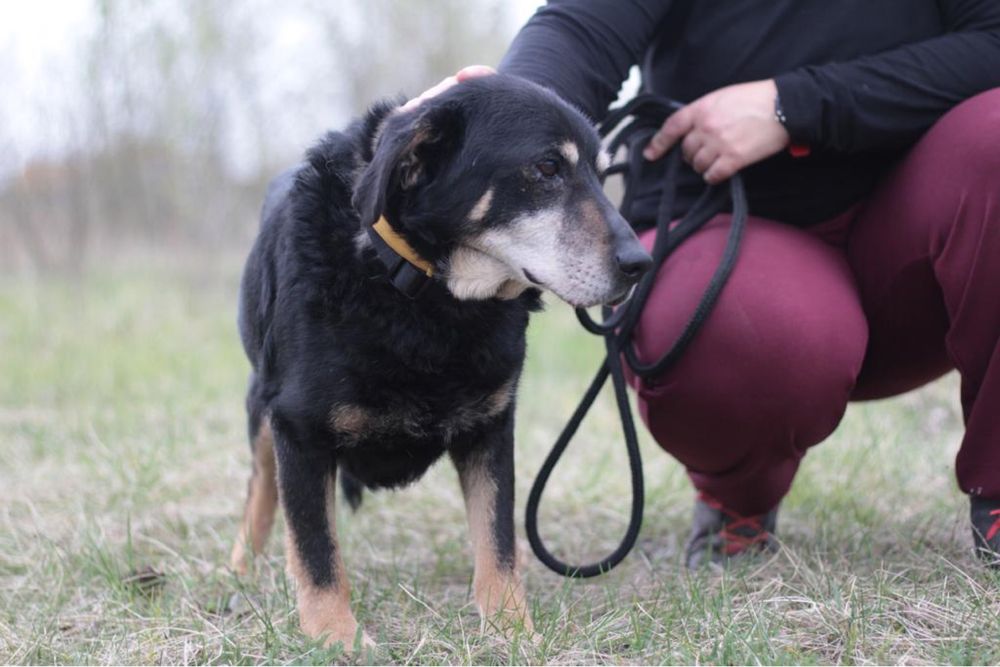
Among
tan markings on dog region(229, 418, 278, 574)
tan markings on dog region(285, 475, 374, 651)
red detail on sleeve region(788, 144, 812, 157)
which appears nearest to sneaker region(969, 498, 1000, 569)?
A: red detail on sleeve region(788, 144, 812, 157)

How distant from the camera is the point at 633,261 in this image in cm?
190

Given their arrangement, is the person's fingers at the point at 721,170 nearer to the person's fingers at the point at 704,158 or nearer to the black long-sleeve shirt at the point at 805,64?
the person's fingers at the point at 704,158

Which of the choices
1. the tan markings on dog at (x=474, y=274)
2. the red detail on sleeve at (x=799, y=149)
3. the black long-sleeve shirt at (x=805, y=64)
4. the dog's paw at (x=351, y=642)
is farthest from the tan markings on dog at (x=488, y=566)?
the red detail on sleeve at (x=799, y=149)

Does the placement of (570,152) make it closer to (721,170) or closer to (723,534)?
(721,170)

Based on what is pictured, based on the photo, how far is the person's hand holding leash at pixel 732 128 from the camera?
7.66 feet

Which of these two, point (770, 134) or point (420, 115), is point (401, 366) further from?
point (770, 134)

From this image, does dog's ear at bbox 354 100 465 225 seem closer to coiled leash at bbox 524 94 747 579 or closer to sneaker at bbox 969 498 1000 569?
coiled leash at bbox 524 94 747 579

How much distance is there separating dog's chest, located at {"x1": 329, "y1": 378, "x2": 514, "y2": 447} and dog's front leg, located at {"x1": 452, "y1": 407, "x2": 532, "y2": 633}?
0.07 m

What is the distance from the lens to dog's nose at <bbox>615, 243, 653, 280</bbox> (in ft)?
6.22

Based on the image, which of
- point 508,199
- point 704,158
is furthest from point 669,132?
point 508,199

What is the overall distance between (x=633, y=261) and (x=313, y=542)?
868 millimetres

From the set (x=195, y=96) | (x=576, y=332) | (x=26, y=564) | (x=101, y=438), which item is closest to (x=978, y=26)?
(x=26, y=564)

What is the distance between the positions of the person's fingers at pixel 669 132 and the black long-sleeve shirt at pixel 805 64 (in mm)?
105

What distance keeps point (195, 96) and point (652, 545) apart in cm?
673
